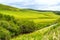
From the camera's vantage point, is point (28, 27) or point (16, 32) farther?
point (28, 27)

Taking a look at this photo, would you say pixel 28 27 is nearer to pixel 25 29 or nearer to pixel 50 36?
pixel 25 29

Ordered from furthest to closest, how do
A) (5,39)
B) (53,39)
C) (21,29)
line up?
(21,29) → (5,39) → (53,39)

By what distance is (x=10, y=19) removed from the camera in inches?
4732

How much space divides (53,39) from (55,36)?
0.78 feet

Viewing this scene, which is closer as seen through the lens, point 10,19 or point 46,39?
point 46,39

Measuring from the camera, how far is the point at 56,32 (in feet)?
35.8

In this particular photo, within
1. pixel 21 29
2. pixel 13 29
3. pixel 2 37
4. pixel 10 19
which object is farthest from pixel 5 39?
pixel 10 19

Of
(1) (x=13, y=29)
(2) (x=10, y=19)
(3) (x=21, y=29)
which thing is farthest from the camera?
(2) (x=10, y=19)

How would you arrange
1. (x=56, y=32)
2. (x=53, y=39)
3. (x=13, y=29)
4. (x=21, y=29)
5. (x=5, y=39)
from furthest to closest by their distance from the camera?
1. (x=21, y=29)
2. (x=13, y=29)
3. (x=5, y=39)
4. (x=56, y=32)
5. (x=53, y=39)

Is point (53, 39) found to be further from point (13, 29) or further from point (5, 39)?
point (13, 29)

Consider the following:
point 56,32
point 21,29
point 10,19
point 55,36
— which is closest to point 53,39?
point 55,36

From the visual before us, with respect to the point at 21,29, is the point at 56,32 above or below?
above

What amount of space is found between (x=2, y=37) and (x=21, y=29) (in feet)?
156

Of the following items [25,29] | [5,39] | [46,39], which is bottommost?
[25,29]
